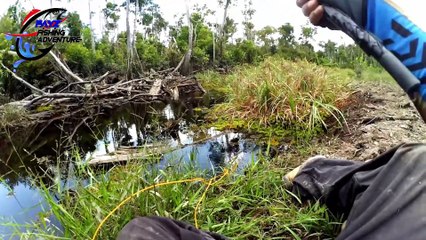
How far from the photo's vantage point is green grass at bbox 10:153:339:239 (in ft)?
5.09

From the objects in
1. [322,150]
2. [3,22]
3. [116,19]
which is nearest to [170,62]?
[3,22]

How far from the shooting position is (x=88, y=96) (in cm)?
Result: 572

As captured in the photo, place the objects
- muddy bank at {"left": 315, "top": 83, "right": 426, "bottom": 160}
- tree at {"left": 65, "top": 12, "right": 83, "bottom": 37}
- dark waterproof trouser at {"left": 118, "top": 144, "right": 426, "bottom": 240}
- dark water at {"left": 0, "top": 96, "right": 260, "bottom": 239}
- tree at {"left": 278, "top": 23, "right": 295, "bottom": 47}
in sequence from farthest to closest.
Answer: tree at {"left": 278, "top": 23, "right": 295, "bottom": 47} < tree at {"left": 65, "top": 12, "right": 83, "bottom": 37} < muddy bank at {"left": 315, "top": 83, "right": 426, "bottom": 160} < dark water at {"left": 0, "top": 96, "right": 260, "bottom": 239} < dark waterproof trouser at {"left": 118, "top": 144, "right": 426, "bottom": 240}

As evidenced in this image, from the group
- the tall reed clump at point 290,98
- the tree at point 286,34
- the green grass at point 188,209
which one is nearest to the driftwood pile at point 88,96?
the tall reed clump at point 290,98

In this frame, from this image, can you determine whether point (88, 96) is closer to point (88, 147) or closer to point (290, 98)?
point (88, 147)

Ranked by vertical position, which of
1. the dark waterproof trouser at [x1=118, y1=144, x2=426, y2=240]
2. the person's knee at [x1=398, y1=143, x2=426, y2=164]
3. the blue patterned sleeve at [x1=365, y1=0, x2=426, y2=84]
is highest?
the blue patterned sleeve at [x1=365, y1=0, x2=426, y2=84]

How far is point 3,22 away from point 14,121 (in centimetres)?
706

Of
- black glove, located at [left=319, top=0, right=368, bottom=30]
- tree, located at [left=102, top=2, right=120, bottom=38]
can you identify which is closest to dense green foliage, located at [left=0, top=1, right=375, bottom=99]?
tree, located at [left=102, top=2, right=120, bottom=38]

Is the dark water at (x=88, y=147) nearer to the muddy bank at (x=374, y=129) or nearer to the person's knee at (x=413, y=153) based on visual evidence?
the muddy bank at (x=374, y=129)

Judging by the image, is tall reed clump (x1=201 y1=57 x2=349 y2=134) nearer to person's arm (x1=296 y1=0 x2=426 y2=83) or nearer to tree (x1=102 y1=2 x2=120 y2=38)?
person's arm (x1=296 y1=0 x2=426 y2=83)

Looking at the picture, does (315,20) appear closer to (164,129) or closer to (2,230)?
(2,230)

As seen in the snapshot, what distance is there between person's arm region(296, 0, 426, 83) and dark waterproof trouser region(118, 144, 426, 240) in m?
0.48

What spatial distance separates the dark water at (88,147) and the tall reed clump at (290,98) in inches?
16.3

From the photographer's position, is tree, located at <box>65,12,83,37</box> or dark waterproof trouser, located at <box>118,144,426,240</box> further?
tree, located at <box>65,12,83,37</box>
